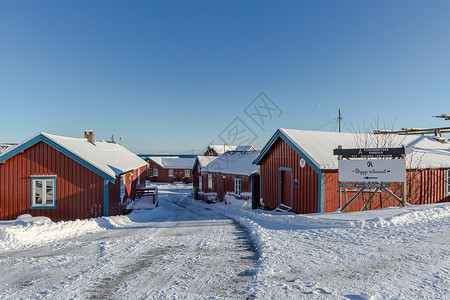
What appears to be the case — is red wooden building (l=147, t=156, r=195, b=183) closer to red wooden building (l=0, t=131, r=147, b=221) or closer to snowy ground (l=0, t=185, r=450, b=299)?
red wooden building (l=0, t=131, r=147, b=221)

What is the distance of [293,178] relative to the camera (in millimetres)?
14711

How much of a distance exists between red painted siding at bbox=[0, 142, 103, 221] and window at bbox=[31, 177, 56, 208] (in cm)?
18

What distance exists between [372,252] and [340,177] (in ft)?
20.1

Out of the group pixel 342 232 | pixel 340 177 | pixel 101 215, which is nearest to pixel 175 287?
pixel 342 232

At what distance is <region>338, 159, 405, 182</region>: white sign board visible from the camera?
11.4m

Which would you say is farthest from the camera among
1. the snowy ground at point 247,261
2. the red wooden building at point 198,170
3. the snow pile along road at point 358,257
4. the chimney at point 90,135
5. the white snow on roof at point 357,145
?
the red wooden building at point 198,170

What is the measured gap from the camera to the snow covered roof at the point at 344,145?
13.6 m

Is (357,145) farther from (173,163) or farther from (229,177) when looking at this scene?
(173,163)

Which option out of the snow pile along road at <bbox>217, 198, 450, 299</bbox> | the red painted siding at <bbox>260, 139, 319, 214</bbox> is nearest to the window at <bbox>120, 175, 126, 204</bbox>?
the red painted siding at <bbox>260, 139, 319, 214</bbox>

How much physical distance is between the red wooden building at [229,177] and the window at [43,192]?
11998mm

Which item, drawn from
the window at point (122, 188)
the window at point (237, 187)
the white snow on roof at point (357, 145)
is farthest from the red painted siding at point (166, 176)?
the white snow on roof at point (357, 145)

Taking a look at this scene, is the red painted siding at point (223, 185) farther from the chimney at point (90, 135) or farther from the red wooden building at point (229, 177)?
the chimney at point (90, 135)

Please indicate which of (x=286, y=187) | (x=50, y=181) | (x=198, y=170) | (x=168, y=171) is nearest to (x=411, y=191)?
(x=286, y=187)

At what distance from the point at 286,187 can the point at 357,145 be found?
18.1 ft
